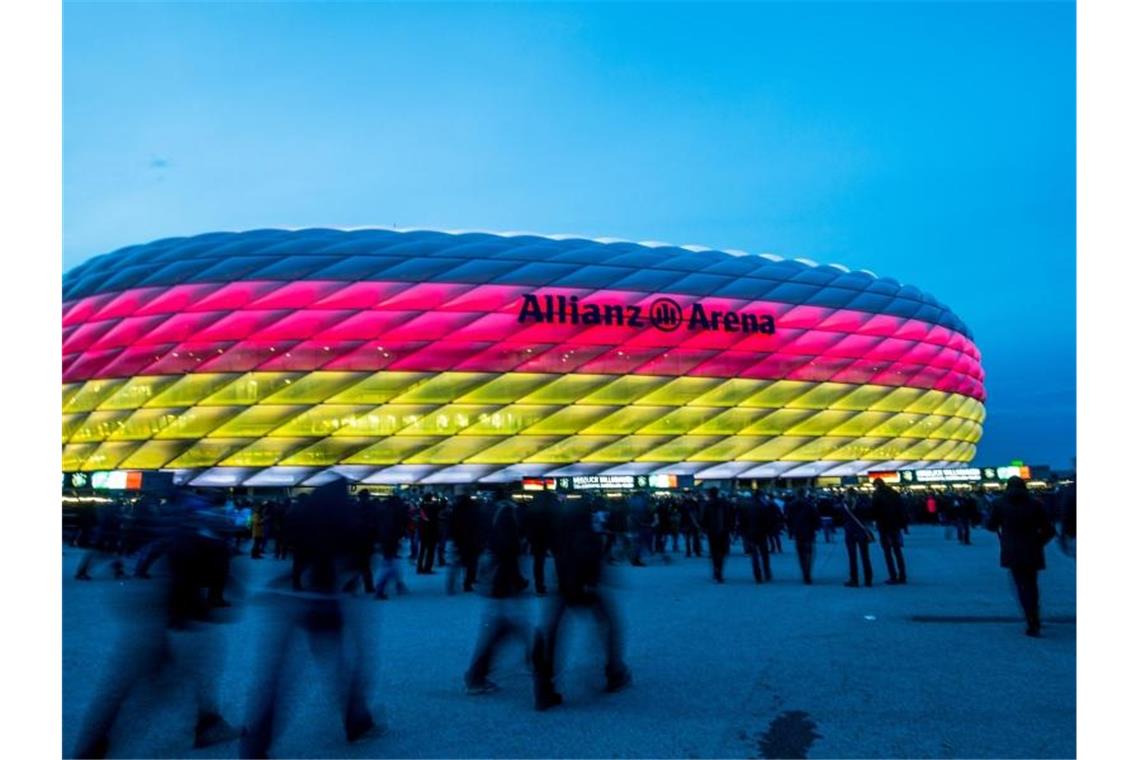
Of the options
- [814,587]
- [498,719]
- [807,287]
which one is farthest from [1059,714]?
[807,287]

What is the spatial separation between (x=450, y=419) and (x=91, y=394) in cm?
1796

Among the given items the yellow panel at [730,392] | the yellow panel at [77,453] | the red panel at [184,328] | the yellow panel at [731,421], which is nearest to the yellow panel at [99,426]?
the yellow panel at [77,453]

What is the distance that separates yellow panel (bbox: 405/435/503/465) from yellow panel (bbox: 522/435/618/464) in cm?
250

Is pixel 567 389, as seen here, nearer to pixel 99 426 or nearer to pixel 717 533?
pixel 99 426

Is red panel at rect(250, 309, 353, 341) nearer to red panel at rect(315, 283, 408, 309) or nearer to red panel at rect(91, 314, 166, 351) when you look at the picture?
red panel at rect(315, 283, 408, 309)

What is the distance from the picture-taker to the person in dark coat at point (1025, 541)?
905 cm

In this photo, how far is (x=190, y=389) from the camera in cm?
4425

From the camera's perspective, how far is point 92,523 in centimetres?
2566

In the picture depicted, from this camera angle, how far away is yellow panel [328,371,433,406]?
44.2 meters

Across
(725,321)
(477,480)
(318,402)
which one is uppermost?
(725,321)

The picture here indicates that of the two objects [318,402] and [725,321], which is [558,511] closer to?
[318,402]

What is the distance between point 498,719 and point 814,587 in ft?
30.3

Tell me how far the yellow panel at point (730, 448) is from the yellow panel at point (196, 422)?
80.7ft

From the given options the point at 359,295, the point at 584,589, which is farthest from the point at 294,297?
the point at 584,589
